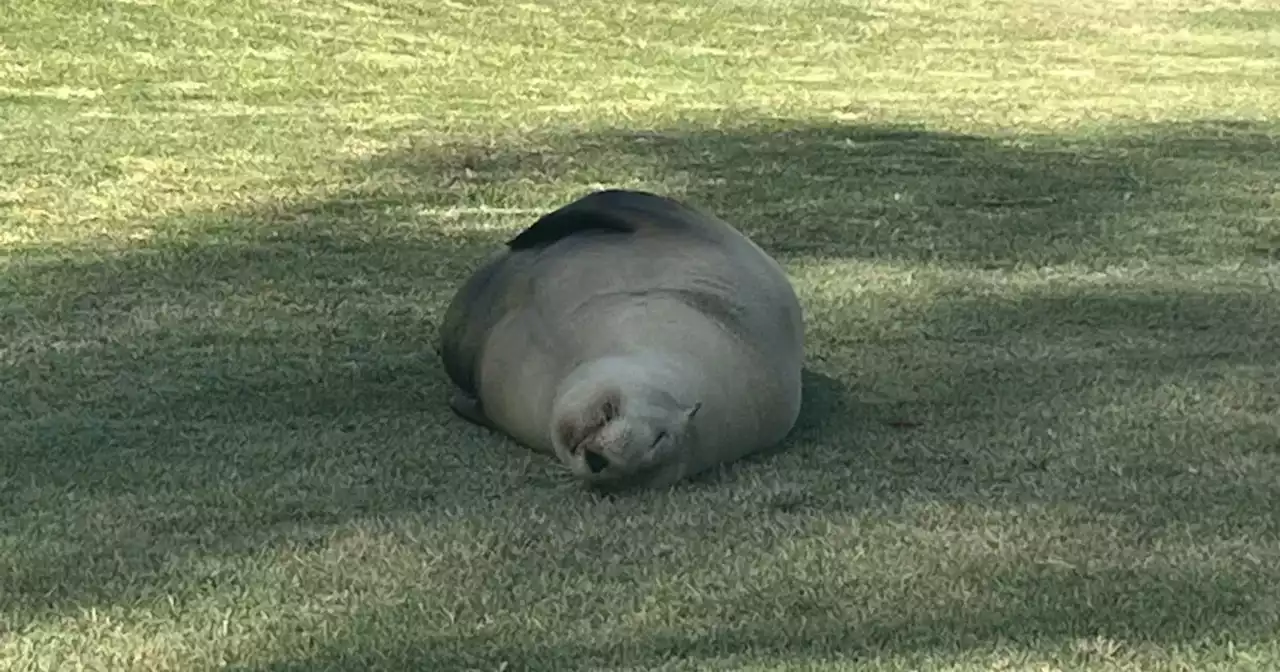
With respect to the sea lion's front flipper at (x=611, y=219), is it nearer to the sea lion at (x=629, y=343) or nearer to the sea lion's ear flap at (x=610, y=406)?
the sea lion at (x=629, y=343)

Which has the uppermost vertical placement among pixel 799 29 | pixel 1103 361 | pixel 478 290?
pixel 478 290

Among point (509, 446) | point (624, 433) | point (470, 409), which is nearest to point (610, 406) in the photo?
point (624, 433)

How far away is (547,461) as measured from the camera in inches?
132

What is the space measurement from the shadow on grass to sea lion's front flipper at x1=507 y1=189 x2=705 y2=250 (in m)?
0.40

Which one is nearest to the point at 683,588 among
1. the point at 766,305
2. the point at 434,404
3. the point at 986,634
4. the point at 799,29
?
the point at 986,634

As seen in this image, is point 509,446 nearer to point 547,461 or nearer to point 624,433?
point 547,461

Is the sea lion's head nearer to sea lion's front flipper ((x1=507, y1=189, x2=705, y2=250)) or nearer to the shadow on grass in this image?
the shadow on grass

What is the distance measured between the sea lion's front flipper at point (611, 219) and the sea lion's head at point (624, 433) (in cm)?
67

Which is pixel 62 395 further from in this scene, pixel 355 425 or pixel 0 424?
pixel 355 425

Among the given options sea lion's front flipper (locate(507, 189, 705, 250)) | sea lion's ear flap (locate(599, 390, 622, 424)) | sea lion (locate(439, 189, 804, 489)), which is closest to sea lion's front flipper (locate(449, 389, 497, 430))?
sea lion (locate(439, 189, 804, 489))

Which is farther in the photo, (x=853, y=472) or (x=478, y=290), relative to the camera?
(x=478, y=290)

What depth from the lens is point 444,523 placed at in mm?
3066

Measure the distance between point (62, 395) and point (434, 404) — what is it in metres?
0.75

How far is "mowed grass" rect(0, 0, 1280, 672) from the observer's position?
107 inches
